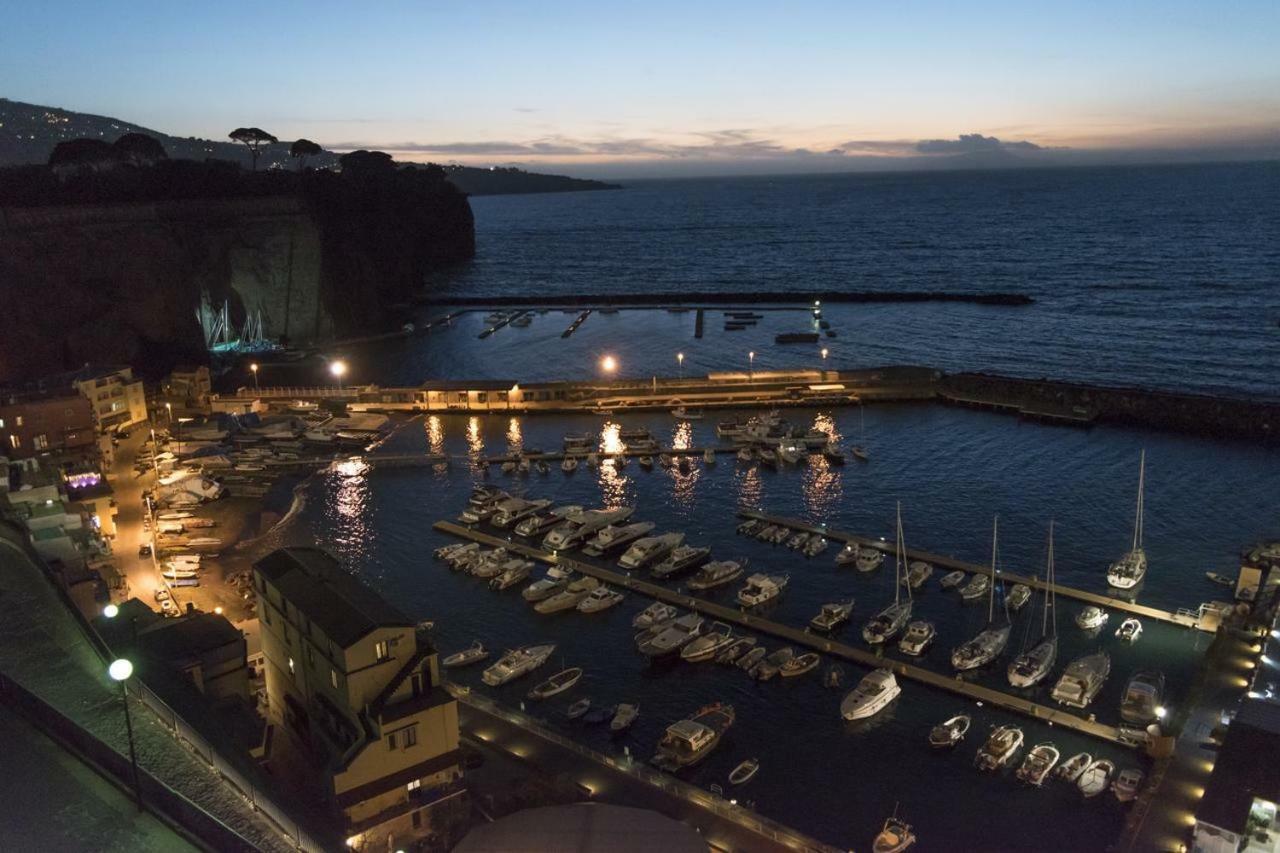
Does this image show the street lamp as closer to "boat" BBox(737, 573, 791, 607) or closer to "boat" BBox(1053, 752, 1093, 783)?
"boat" BBox(1053, 752, 1093, 783)

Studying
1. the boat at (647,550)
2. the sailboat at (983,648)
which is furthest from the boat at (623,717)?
the sailboat at (983,648)

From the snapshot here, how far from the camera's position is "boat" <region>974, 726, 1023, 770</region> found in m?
20.4

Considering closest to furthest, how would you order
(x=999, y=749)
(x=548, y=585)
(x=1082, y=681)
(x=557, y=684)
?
(x=999, y=749)
(x=1082, y=681)
(x=557, y=684)
(x=548, y=585)

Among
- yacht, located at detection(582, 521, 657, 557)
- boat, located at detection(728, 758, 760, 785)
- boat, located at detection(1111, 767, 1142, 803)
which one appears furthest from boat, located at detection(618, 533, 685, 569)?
boat, located at detection(1111, 767, 1142, 803)

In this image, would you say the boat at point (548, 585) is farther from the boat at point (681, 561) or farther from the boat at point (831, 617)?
the boat at point (831, 617)

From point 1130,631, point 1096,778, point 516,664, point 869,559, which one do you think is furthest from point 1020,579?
point 516,664

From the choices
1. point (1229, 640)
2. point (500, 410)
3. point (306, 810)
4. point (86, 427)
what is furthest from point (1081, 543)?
point (86, 427)

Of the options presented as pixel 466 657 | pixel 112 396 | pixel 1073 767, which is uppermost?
pixel 112 396

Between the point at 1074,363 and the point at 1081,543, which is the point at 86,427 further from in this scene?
the point at 1074,363

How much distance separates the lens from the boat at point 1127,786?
1886 cm

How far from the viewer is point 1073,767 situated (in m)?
20.0

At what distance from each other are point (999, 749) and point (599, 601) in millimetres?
13016

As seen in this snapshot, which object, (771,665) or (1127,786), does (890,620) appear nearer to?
(771,665)

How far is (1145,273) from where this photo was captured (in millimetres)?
101875
